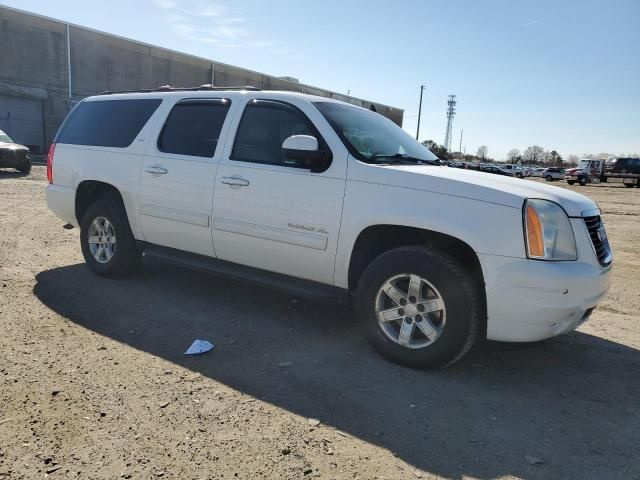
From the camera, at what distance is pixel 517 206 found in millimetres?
3246

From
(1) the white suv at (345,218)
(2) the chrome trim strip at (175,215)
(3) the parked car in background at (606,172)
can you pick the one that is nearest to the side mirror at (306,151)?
(1) the white suv at (345,218)

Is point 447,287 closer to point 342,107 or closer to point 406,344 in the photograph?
point 406,344

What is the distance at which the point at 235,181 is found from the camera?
14.3 ft

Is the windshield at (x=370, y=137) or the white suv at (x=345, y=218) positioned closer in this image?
the white suv at (x=345, y=218)

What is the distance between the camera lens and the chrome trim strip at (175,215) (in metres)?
4.61

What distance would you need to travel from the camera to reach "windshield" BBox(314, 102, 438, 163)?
160 inches

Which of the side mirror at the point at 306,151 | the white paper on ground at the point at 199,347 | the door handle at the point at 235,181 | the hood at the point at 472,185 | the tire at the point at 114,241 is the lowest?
the white paper on ground at the point at 199,347

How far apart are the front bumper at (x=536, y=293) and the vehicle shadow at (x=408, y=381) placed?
0.48 meters

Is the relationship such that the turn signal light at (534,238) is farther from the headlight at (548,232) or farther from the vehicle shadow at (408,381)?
the vehicle shadow at (408,381)

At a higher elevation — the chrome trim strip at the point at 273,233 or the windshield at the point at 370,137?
the windshield at the point at 370,137

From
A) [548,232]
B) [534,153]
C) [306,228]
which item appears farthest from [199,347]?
[534,153]

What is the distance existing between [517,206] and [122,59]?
42.8 metres

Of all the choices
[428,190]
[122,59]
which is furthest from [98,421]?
[122,59]

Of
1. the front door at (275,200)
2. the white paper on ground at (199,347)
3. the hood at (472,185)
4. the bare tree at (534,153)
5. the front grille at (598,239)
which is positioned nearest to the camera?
the hood at (472,185)
